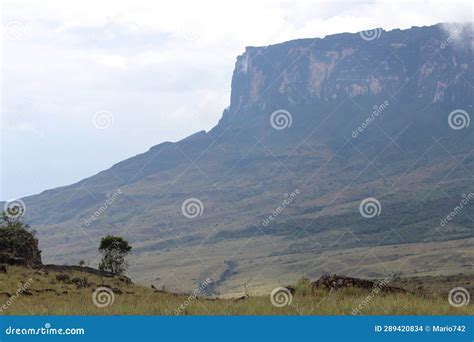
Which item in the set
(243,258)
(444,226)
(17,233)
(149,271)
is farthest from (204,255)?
(17,233)

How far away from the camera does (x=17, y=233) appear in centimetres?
4853

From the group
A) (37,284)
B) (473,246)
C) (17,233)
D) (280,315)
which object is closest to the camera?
(280,315)

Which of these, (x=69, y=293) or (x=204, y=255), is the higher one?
(x=204, y=255)

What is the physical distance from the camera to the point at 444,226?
19425cm

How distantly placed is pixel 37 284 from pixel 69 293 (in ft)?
12.5

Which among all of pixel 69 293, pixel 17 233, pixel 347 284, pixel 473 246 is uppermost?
pixel 473 246

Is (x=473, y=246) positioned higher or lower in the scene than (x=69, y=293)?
higher

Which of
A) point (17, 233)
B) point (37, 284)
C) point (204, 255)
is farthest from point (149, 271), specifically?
point (37, 284)

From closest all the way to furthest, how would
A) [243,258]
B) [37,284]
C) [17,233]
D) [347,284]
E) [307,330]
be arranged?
[307,330], [347,284], [37,284], [17,233], [243,258]

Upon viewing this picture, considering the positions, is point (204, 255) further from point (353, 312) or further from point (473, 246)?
point (353, 312)

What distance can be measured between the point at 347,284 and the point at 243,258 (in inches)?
6512

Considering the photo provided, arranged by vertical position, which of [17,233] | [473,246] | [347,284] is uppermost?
[473,246]

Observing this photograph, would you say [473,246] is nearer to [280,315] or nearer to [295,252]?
[295,252]

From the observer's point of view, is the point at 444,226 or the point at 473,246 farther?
the point at 444,226
